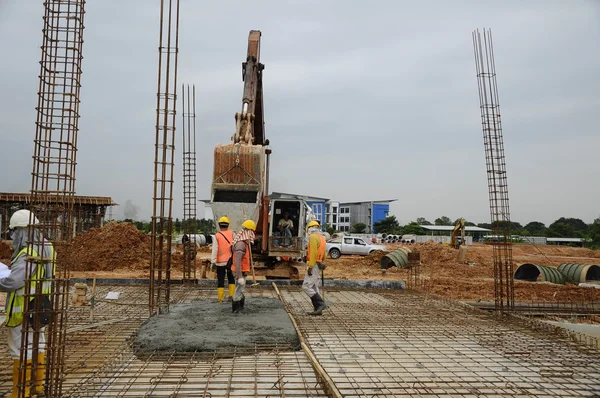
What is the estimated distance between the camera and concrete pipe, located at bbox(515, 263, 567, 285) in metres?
15.6

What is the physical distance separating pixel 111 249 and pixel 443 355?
15586mm

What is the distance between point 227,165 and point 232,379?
6400mm

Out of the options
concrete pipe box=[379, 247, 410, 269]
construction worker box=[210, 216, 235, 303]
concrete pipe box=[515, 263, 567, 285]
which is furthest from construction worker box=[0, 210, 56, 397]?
concrete pipe box=[379, 247, 410, 269]

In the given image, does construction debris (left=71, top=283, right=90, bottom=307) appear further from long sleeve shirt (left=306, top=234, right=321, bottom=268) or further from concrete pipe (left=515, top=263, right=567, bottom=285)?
concrete pipe (left=515, top=263, right=567, bottom=285)

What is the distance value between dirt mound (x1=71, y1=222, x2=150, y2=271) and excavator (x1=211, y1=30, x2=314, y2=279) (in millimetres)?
8231

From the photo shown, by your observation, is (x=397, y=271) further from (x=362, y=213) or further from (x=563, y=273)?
(x=362, y=213)

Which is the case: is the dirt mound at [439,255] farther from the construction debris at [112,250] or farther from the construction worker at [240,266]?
the construction worker at [240,266]

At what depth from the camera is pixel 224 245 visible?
26.6 feet

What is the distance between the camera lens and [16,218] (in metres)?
3.58

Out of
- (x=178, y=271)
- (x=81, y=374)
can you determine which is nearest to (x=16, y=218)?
(x=81, y=374)

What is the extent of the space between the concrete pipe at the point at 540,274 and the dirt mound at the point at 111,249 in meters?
13.8

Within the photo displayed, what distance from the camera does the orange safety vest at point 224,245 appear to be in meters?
8.02

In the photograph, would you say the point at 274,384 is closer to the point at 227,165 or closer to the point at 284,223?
the point at 227,165

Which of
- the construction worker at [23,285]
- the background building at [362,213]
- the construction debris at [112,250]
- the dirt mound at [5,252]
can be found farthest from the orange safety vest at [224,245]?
→ the background building at [362,213]
